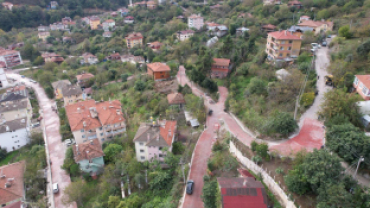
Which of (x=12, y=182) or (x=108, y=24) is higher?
(x=108, y=24)

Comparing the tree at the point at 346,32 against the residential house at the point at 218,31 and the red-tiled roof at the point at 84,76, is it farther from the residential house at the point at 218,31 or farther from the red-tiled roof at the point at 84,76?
the red-tiled roof at the point at 84,76

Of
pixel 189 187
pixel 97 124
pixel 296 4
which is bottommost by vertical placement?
pixel 189 187

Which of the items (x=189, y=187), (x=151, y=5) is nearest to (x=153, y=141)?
(x=189, y=187)

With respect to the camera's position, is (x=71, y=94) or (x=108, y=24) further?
(x=108, y=24)

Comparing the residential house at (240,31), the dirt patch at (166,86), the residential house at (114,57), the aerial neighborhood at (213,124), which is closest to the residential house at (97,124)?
the aerial neighborhood at (213,124)

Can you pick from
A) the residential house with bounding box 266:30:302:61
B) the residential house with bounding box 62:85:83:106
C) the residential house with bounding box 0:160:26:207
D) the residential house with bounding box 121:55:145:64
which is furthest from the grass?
the residential house with bounding box 266:30:302:61

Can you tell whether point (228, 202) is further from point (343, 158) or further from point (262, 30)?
point (262, 30)

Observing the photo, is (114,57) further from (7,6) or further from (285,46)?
(7,6)

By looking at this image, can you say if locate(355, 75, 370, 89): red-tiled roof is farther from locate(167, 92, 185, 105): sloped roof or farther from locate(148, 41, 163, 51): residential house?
locate(148, 41, 163, 51): residential house
